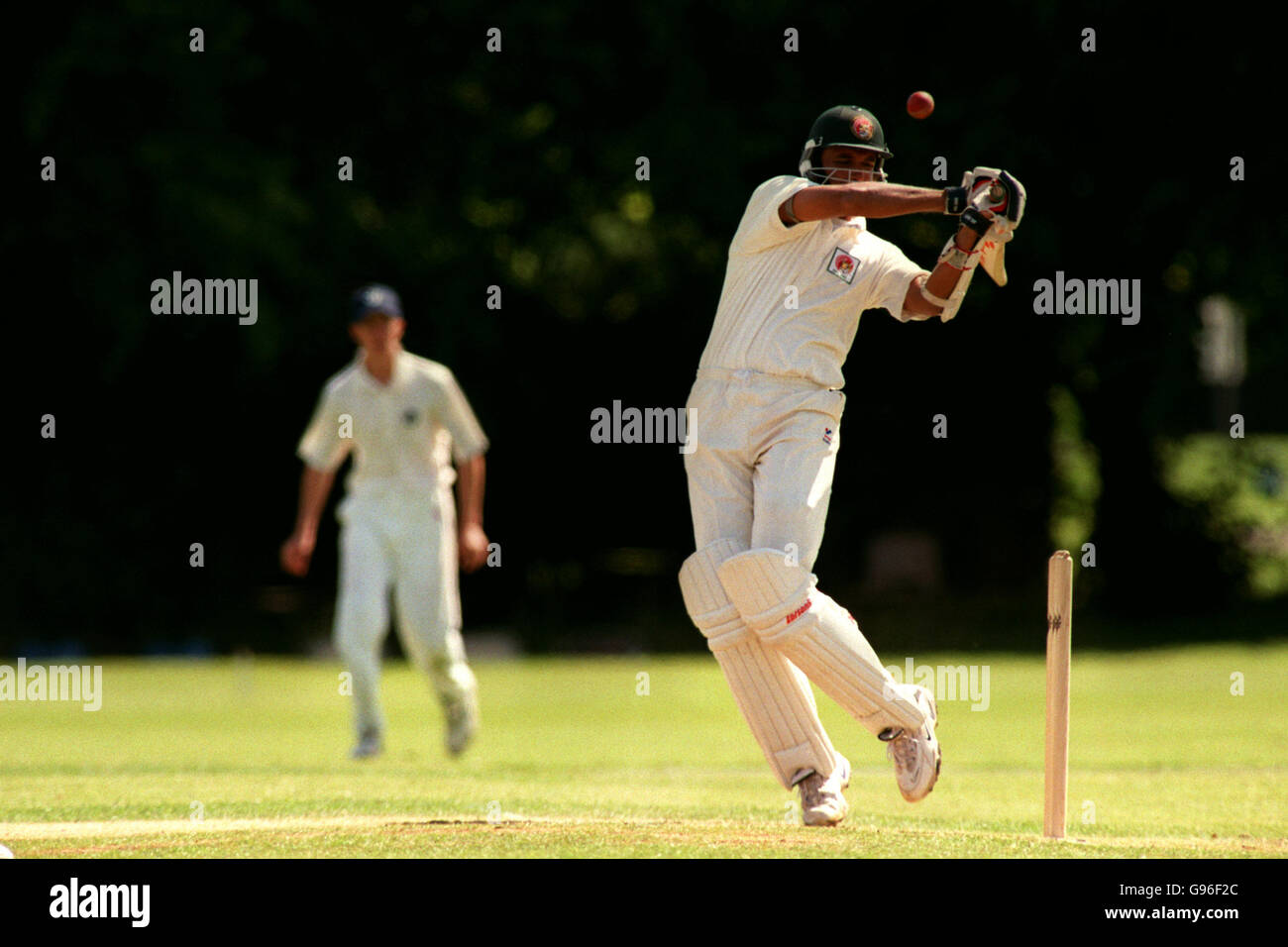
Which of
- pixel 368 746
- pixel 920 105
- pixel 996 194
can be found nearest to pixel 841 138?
pixel 920 105

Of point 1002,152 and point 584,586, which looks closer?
point 1002,152

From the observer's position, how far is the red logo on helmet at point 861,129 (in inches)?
269

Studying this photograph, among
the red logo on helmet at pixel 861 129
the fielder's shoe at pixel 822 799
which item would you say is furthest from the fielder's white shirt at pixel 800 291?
the fielder's shoe at pixel 822 799

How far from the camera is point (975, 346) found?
22078mm

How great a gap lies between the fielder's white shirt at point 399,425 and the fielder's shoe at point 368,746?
129 centimetres

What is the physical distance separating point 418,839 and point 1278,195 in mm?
16178

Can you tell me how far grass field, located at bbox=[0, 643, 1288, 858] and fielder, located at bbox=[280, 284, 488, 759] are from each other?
1.84 ft

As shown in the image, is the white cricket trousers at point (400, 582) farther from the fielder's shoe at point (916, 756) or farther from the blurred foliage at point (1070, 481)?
the blurred foliage at point (1070, 481)

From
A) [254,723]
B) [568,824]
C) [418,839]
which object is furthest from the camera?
[254,723]

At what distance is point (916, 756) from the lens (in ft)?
22.0

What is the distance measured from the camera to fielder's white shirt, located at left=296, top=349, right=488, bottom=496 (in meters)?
11.0

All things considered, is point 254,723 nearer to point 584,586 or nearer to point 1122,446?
Result: point 584,586

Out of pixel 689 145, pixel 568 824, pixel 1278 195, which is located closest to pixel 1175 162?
pixel 1278 195

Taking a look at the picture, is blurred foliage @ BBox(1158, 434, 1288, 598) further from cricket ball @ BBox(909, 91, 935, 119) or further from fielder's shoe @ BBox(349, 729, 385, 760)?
cricket ball @ BBox(909, 91, 935, 119)
